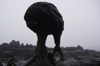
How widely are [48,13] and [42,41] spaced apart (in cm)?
147

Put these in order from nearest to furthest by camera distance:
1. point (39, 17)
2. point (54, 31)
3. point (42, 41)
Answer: point (39, 17)
point (42, 41)
point (54, 31)

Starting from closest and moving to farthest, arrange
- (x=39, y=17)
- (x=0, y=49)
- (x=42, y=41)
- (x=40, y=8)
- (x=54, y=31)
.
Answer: (x=40, y=8), (x=39, y=17), (x=42, y=41), (x=54, y=31), (x=0, y=49)

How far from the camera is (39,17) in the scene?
428cm

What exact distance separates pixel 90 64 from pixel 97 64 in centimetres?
39

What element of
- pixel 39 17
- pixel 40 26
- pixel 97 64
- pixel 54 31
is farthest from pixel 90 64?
pixel 39 17

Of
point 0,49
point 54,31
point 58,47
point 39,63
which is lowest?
point 0,49

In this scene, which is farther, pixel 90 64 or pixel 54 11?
pixel 90 64

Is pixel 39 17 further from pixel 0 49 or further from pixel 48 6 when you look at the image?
pixel 0 49

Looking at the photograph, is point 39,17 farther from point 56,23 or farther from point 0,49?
point 0,49

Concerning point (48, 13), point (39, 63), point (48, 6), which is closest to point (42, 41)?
point (39, 63)

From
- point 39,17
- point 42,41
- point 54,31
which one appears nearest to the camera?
point 39,17

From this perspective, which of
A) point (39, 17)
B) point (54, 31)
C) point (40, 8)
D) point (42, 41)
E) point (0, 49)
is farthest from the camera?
point (0, 49)

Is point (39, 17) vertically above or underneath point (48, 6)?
underneath

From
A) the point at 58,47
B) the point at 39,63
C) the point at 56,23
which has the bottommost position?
the point at 39,63
